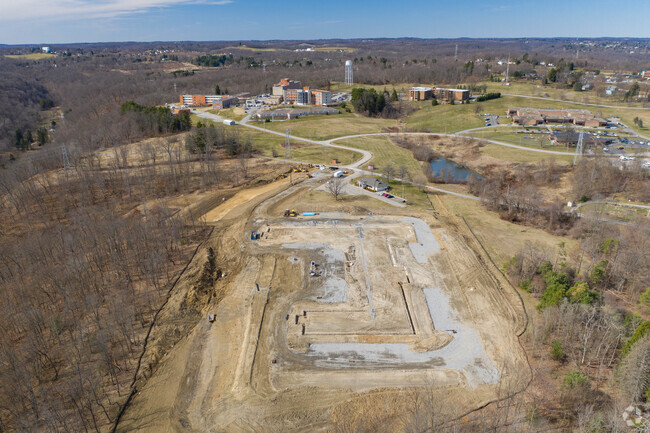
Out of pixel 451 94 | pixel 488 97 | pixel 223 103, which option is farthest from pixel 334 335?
pixel 451 94

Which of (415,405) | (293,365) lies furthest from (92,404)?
(415,405)

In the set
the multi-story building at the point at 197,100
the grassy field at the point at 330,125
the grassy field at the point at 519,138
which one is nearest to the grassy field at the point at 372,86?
the grassy field at the point at 330,125

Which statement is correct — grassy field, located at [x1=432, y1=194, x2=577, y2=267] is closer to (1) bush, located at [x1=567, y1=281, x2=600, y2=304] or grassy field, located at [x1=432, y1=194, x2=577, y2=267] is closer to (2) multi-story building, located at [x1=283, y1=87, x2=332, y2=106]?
(1) bush, located at [x1=567, y1=281, x2=600, y2=304]

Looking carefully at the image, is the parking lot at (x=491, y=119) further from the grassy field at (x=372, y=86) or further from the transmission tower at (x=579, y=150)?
the grassy field at (x=372, y=86)

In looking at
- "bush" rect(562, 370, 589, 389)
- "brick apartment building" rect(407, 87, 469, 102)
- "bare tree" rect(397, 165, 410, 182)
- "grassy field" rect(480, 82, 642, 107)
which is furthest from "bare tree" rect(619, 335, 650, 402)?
"grassy field" rect(480, 82, 642, 107)

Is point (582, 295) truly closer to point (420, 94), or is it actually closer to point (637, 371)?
point (637, 371)

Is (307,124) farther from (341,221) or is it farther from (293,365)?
(293,365)
